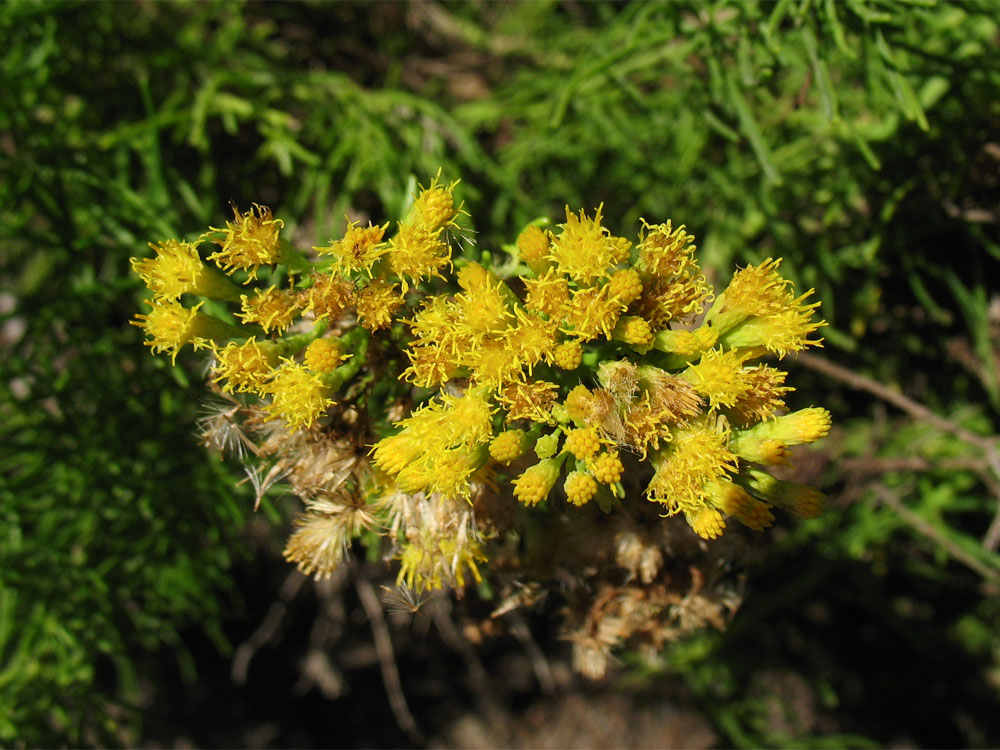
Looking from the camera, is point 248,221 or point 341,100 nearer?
point 248,221

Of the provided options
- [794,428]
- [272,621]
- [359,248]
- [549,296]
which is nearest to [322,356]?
[359,248]

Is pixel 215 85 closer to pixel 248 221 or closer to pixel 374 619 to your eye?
pixel 248 221

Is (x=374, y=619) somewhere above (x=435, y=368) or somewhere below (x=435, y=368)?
below

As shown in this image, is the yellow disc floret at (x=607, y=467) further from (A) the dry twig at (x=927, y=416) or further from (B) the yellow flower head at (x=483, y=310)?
Result: (A) the dry twig at (x=927, y=416)

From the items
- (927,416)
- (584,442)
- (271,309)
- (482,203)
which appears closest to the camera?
(584,442)

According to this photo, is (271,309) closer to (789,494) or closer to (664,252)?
(664,252)

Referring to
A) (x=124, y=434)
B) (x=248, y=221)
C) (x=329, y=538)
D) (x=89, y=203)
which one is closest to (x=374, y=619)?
(x=124, y=434)

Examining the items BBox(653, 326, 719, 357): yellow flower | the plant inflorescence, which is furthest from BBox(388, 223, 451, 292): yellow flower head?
BBox(653, 326, 719, 357): yellow flower
